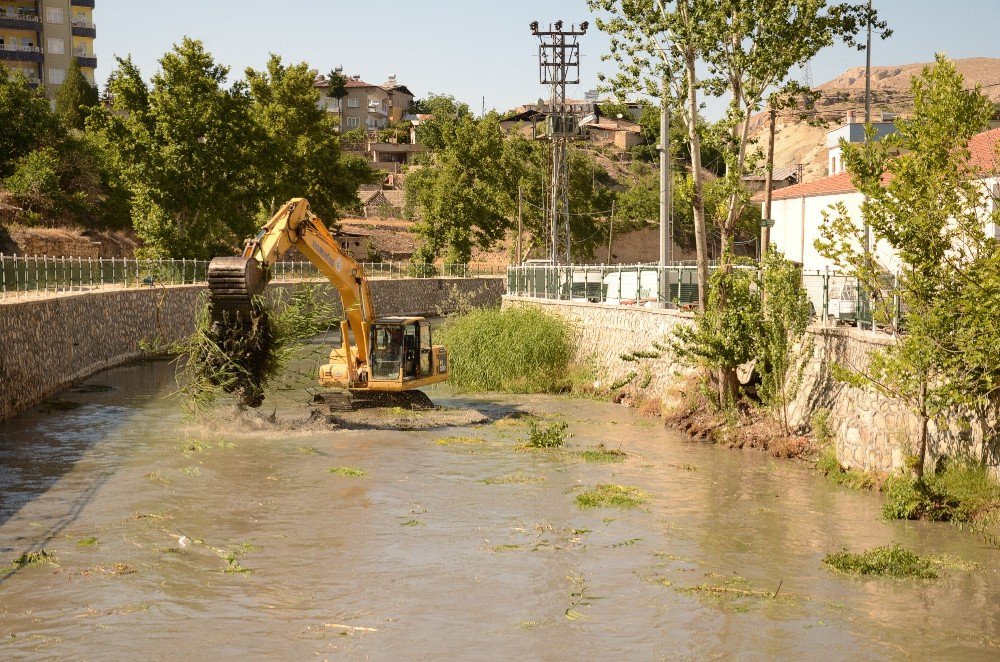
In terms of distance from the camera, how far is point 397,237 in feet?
353

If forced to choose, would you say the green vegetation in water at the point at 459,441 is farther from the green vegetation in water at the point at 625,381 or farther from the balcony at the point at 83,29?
the balcony at the point at 83,29

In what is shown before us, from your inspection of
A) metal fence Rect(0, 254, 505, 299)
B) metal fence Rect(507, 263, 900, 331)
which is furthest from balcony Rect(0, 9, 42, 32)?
metal fence Rect(507, 263, 900, 331)

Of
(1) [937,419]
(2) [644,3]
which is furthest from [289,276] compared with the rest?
(1) [937,419]

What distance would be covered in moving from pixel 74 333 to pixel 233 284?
1550cm

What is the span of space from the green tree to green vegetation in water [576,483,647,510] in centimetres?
4715

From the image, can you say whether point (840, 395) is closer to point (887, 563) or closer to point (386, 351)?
point (887, 563)

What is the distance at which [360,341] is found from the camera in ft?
90.1

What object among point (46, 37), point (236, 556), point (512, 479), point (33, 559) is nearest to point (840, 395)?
point (512, 479)

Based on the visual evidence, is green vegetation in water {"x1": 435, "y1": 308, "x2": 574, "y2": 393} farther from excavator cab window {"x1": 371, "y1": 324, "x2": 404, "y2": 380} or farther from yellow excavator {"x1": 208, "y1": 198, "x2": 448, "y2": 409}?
excavator cab window {"x1": 371, "y1": 324, "x2": 404, "y2": 380}

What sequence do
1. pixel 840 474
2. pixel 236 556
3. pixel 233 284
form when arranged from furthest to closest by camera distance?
pixel 233 284, pixel 840 474, pixel 236 556

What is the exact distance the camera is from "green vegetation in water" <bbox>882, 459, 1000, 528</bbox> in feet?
57.0

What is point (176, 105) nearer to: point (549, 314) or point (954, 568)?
point (549, 314)

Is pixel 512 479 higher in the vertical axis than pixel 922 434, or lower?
lower

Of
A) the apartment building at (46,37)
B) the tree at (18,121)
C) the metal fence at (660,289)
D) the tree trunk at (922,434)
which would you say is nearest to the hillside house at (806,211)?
the metal fence at (660,289)
